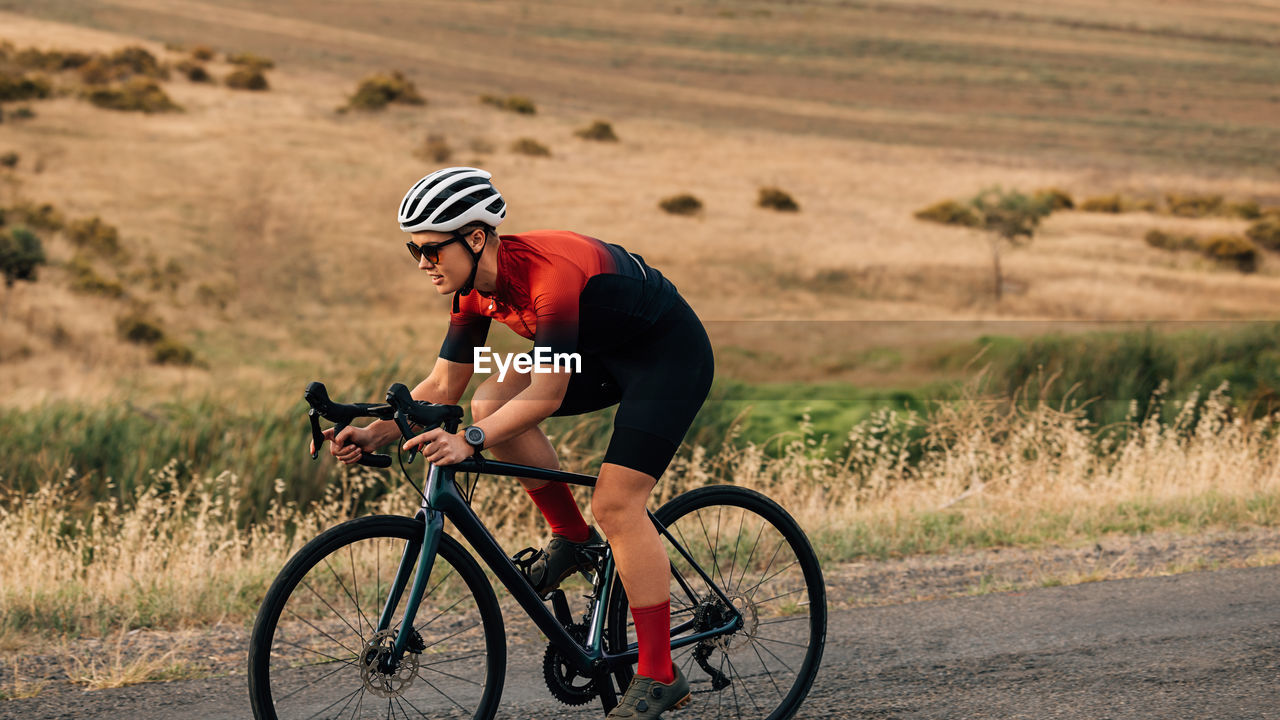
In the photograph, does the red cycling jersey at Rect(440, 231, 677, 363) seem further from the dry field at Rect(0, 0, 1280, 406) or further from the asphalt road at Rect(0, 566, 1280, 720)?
the dry field at Rect(0, 0, 1280, 406)

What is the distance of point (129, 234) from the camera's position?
48562mm

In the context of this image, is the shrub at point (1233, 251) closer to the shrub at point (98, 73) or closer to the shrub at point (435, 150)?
the shrub at point (435, 150)

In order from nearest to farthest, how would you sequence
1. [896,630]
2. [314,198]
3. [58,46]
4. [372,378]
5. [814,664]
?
1. [814,664]
2. [896,630]
3. [372,378]
4. [314,198]
5. [58,46]

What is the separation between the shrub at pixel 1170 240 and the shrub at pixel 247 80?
148ft

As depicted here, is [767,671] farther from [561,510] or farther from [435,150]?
[435,150]

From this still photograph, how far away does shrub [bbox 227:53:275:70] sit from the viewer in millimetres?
65438

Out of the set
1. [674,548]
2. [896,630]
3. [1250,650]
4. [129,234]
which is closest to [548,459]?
[674,548]

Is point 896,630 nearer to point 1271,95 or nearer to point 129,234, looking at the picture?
point 129,234

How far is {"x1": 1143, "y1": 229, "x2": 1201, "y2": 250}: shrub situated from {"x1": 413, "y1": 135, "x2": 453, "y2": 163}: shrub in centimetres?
3305

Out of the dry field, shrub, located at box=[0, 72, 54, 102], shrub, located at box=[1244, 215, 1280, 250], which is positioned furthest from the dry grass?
shrub, located at box=[0, 72, 54, 102]

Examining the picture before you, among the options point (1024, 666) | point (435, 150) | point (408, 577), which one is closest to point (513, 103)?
point (435, 150)

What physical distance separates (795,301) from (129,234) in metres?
27.3

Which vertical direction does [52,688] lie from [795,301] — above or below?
above

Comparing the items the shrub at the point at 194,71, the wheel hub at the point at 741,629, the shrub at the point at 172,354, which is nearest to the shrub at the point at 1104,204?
the shrub at the point at 172,354
